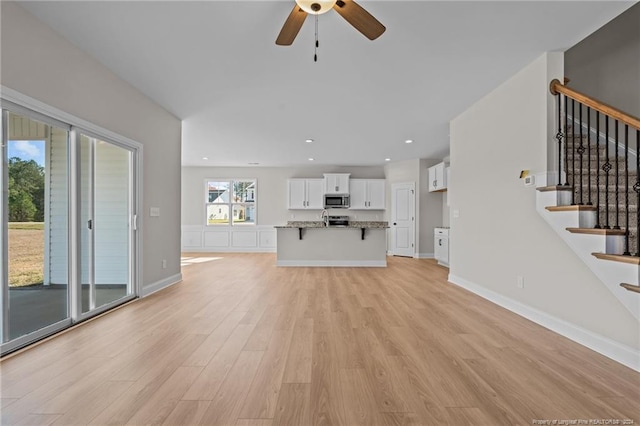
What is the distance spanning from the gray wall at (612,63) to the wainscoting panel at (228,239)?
299 inches

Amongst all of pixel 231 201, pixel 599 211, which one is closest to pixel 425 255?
pixel 599 211

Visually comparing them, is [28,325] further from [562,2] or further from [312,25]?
[562,2]

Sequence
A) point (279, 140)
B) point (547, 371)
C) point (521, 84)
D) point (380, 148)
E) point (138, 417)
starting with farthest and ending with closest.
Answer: point (380, 148) < point (279, 140) < point (521, 84) < point (547, 371) < point (138, 417)

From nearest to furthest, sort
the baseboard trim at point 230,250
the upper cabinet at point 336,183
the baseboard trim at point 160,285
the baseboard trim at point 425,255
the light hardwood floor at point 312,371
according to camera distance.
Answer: the light hardwood floor at point 312,371 → the baseboard trim at point 160,285 → the baseboard trim at point 425,255 → the upper cabinet at point 336,183 → the baseboard trim at point 230,250

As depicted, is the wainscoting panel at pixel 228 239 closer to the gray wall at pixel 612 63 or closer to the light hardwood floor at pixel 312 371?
the light hardwood floor at pixel 312 371

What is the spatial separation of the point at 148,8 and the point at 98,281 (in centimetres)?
278

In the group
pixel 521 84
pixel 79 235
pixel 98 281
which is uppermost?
pixel 521 84

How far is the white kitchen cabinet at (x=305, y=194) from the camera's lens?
29.4ft

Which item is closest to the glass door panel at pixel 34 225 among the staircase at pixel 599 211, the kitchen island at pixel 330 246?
the kitchen island at pixel 330 246

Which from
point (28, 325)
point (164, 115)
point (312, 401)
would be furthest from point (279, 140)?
point (312, 401)

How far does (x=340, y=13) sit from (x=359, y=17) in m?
0.13

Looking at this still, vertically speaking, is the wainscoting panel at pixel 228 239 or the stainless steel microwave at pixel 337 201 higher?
the stainless steel microwave at pixel 337 201

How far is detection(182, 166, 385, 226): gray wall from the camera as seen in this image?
9.18m

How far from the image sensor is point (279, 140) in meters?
6.11
